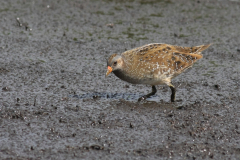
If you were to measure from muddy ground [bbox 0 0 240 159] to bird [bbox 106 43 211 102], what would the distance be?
1.21 ft

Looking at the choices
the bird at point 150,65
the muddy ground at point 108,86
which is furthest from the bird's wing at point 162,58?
the muddy ground at point 108,86

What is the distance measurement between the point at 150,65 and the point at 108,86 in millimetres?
1055

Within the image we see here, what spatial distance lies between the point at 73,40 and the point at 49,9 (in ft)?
8.61

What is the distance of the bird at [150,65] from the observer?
22.5ft

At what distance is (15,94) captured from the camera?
6840mm

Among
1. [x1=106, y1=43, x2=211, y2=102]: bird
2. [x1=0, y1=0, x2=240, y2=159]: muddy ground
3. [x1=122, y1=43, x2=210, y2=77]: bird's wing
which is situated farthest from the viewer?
[x1=122, y1=43, x2=210, y2=77]: bird's wing

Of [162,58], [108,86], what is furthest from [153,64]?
[108,86]

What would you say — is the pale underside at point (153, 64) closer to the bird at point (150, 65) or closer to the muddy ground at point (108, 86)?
the bird at point (150, 65)

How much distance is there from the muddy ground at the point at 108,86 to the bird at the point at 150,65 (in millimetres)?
367

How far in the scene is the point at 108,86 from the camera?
7637 mm

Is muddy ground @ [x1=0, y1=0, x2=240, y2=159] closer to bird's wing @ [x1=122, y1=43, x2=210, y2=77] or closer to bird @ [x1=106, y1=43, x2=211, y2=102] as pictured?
bird @ [x1=106, y1=43, x2=211, y2=102]

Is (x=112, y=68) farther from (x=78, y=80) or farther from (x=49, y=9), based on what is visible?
(x=49, y=9)

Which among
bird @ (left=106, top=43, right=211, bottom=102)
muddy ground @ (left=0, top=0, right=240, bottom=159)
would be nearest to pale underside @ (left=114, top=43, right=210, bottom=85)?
bird @ (left=106, top=43, right=211, bottom=102)

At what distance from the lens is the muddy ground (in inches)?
205
